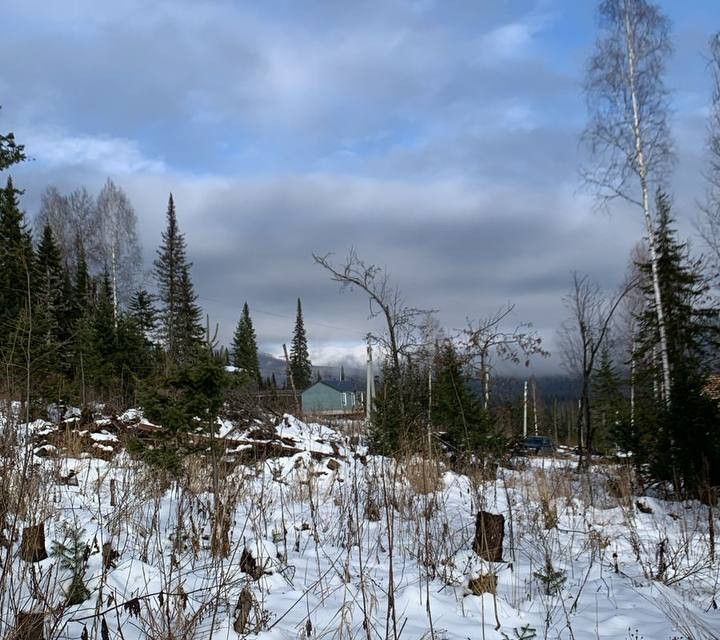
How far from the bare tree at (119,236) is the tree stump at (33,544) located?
30.1 metres

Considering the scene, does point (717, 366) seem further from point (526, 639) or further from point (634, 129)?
point (526, 639)

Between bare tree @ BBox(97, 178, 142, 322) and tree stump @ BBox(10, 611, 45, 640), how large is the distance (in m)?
31.1

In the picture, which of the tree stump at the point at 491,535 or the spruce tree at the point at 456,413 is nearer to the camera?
the tree stump at the point at 491,535

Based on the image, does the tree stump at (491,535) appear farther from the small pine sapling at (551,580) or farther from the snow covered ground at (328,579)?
the small pine sapling at (551,580)

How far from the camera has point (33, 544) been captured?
2561mm

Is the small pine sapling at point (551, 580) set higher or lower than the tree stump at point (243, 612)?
lower

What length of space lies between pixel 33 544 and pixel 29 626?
2.88 ft

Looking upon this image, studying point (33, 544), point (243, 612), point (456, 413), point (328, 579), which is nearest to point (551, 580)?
point (328, 579)

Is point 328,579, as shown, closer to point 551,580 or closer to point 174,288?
point 551,580

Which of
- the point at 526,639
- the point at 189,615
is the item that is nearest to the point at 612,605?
Answer: the point at 526,639

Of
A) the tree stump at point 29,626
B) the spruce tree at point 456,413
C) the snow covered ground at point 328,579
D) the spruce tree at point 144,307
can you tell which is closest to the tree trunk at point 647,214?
the spruce tree at point 456,413

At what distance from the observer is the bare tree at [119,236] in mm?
30703

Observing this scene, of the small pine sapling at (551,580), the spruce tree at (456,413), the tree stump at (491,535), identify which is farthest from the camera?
the spruce tree at (456,413)

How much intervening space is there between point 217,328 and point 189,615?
2.84 meters
